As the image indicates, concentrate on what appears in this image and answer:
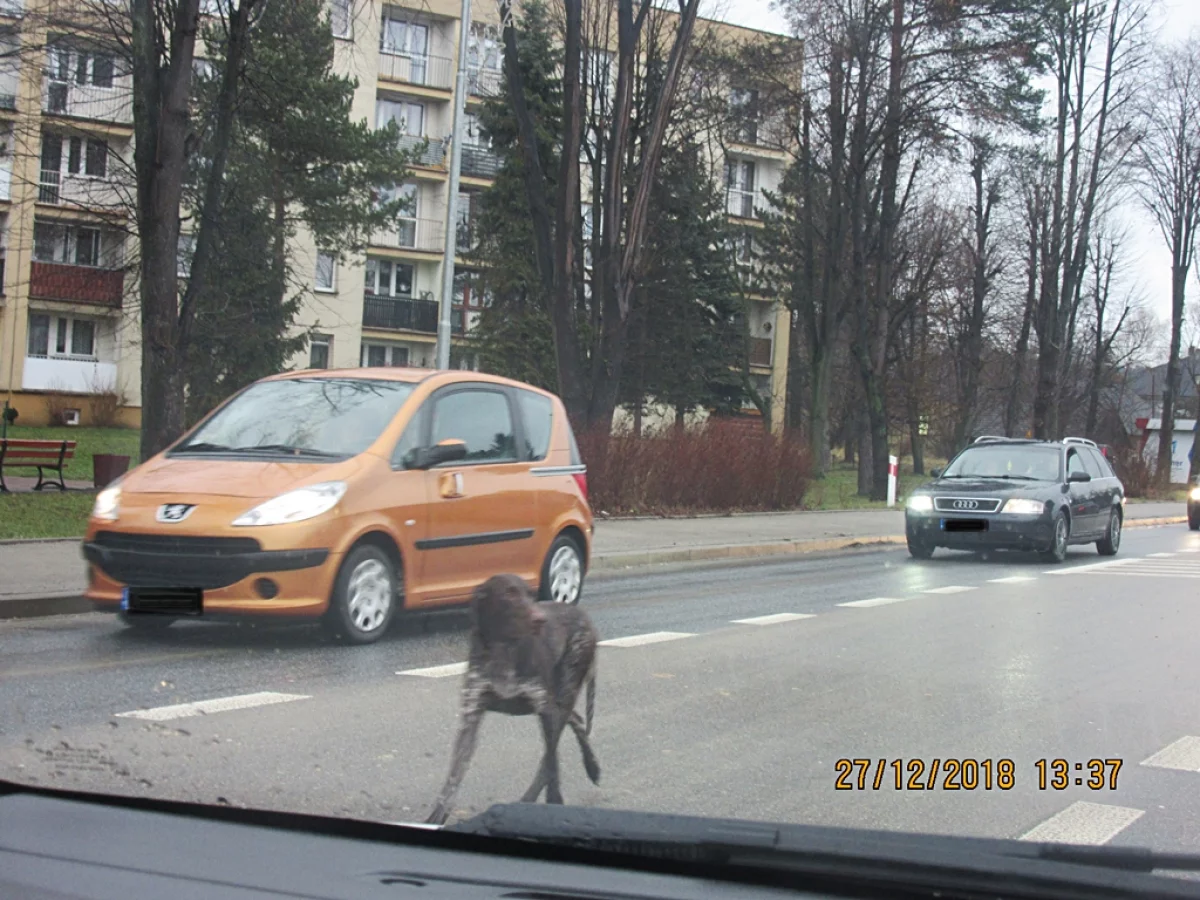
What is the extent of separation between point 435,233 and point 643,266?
23.4 m

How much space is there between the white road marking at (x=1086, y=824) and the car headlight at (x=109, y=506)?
6.02 m

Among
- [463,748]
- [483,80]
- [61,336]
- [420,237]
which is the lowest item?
[463,748]

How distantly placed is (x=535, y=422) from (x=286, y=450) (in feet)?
7.15

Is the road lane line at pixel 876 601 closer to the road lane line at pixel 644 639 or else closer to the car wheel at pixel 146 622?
the road lane line at pixel 644 639

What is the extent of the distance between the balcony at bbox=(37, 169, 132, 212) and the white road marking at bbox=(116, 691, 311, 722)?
1333cm

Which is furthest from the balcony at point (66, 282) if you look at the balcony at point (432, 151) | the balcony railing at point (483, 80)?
the balcony railing at point (483, 80)

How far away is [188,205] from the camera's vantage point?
24.1 m

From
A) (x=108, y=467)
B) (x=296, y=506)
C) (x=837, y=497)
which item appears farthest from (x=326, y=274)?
(x=296, y=506)

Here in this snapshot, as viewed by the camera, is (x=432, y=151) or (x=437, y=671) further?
(x=432, y=151)

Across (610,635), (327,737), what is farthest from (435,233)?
(327,737)

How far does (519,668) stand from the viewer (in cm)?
440

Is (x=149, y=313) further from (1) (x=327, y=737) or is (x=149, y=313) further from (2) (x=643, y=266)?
(2) (x=643, y=266)

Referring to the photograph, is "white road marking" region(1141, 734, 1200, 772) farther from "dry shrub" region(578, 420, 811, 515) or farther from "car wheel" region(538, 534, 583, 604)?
"dry shrub" region(578, 420, 811, 515)
